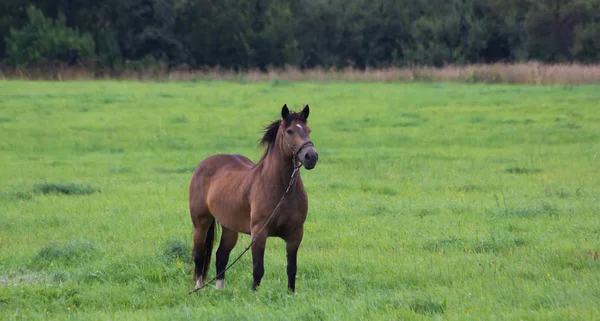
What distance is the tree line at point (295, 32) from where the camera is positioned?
176ft

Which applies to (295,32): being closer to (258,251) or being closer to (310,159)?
(258,251)

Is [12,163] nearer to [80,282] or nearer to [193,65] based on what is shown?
[80,282]

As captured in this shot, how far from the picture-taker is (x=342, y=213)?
11.4m

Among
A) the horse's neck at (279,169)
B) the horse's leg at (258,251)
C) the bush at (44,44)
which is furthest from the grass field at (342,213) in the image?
the bush at (44,44)

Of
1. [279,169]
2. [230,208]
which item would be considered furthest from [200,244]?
[279,169]

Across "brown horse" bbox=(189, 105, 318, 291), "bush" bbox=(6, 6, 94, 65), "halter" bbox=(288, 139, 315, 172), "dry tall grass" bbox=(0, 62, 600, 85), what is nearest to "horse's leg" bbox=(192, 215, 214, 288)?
"brown horse" bbox=(189, 105, 318, 291)

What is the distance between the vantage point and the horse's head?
21.3 ft

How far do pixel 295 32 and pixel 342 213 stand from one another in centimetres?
5257

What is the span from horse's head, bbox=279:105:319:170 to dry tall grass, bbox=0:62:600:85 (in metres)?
28.6

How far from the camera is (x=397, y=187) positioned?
1383 cm

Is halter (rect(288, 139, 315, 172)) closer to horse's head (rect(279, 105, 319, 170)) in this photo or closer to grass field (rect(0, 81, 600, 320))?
horse's head (rect(279, 105, 319, 170))

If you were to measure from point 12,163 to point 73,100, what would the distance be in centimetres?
1090

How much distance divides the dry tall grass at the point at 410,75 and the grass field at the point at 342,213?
292 inches

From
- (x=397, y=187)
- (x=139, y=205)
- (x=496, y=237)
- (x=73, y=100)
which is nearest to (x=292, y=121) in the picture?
(x=496, y=237)
